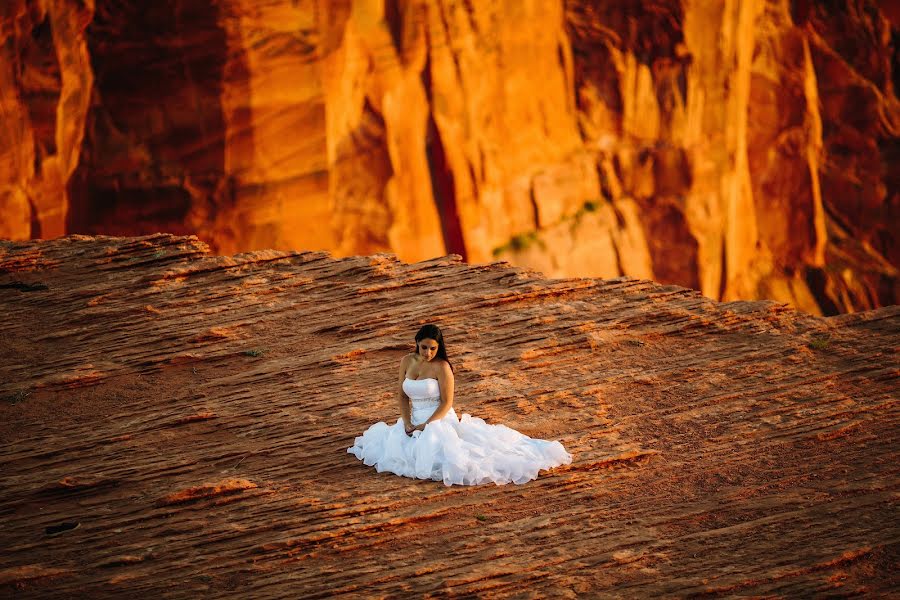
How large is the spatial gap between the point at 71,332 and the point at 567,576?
7.44 m

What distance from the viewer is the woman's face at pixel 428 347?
989 cm

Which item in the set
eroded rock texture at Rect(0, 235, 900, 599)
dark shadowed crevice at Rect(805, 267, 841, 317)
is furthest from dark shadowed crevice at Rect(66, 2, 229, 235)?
dark shadowed crevice at Rect(805, 267, 841, 317)

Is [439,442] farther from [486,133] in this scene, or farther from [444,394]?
[486,133]

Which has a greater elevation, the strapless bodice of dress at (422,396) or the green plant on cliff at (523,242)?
the strapless bodice of dress at (422,396)

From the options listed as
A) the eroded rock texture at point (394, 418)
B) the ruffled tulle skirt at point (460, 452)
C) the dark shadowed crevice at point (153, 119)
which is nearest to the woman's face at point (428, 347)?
the ruffled tulle skirt at point (460, 452)

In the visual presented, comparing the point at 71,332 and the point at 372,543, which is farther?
the point at 71,332

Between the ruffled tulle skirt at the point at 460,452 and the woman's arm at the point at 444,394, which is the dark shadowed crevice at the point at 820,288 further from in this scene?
the woman's arm at the point at 444,394

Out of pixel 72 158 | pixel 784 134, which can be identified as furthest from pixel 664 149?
pixel 72 158

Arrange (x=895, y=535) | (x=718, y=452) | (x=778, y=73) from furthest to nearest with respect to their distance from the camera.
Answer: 1. (x=778, y=73)
2. (x=718, y=452)
3. (x=895, y=535)

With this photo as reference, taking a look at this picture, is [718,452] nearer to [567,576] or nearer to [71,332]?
[567,576]

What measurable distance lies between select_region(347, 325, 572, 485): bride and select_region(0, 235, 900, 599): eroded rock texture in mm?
189

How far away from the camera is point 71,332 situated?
41.7ft

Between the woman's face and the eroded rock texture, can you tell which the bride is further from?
the eroded rock texture

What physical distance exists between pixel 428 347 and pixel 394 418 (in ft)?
4.98
